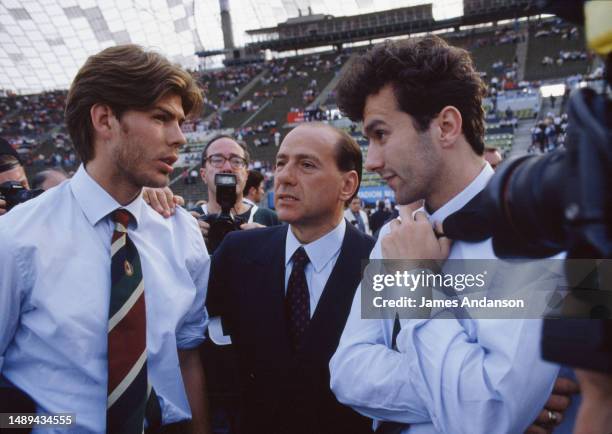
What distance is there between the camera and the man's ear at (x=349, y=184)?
2.47 m

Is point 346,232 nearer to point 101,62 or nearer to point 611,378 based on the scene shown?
point 101,62

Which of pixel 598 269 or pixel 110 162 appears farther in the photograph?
pixel 110 162

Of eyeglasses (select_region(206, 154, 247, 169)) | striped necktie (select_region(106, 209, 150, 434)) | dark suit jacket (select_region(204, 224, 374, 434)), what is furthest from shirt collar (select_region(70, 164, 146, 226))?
eyeglasses (select_region(206, 154, 247, 169))

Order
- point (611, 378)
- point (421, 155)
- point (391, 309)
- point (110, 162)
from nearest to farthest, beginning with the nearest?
point (611, 378) → point (391, 309) → point (421, 155) → point (110, 162)

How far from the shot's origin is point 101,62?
6.10 ft

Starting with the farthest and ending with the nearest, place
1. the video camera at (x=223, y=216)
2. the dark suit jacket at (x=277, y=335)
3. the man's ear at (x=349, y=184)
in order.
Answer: the video camera at (x=223, y=216), the man's ear at (x=349, y=184), the dark suit jacket at (x=277, y=335)

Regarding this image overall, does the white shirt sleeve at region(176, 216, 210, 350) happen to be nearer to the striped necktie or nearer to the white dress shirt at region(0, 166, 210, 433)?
the white dress shirt at region(0, 166, 210, 433)

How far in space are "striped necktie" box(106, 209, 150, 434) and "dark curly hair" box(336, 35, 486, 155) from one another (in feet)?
3.67

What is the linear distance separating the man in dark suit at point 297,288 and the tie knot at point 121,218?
23.9 inches

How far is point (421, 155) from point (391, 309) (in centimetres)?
58

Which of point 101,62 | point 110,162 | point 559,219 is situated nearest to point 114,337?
point 110,162

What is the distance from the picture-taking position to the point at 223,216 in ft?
8.71

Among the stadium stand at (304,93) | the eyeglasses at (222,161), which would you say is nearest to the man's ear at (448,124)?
the eyeglasses at (222,161)

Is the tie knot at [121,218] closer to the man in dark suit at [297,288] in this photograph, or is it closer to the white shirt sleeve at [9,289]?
the white shirt sleeve at [9,289]
